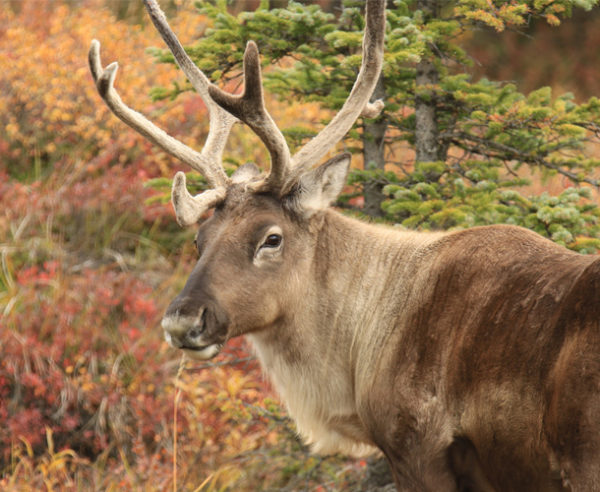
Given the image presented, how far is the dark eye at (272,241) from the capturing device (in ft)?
14.3

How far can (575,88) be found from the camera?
1290 cm

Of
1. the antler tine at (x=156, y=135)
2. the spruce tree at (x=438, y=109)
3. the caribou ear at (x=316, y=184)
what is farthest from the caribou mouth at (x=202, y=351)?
the spruce tree at (x=438, y=109)

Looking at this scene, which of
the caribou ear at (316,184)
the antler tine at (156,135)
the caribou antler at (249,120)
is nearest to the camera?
the caribou antler at (249,120)

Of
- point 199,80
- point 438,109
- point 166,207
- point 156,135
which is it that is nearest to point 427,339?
point 156,135

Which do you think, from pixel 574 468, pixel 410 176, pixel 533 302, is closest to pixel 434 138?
pixel 410 176

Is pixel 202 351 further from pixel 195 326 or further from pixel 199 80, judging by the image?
pixel 199 80

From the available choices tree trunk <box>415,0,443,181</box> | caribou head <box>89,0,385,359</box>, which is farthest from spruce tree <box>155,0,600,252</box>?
caribou head <box>89,0,385,359</box>

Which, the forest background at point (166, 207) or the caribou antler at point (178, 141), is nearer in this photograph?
the caribou antler at point (178, 141)

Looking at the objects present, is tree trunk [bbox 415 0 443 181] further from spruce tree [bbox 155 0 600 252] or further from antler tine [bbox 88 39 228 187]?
antler tine [bbox 88 39 228 187]

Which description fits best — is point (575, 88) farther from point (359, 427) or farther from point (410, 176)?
point (359, 427)

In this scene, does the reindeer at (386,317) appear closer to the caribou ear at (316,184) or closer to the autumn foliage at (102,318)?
the caribou ear at (316,184)

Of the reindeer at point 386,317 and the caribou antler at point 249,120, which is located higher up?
the caribou antler at point 249,120

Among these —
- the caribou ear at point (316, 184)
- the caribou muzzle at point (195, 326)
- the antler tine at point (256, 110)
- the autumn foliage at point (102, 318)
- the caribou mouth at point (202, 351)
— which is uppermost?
the antler tine at point (256, 110)

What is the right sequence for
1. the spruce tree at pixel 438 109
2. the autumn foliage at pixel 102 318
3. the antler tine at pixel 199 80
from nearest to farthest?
the antler tine at pixel 199 80 < the spruce tree at pixel 438 109 < the autumn foliage at pixel 102 318
